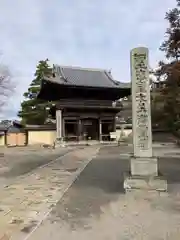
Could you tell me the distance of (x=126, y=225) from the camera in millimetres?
5934

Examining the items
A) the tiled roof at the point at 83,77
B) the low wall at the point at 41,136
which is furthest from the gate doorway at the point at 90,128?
the tiled roof at the point at 83,77

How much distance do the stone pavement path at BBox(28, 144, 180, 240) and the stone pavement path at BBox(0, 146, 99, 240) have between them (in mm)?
247

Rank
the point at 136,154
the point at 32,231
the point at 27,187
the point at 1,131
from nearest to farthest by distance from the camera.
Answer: the point at 32,231, the point at 136,154, the point at 27,187, the point at 1,131

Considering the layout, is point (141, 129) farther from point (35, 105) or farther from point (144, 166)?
point (35, 105)

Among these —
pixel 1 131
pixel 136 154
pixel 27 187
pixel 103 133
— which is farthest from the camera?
pixel 1 131

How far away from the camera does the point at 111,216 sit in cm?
659

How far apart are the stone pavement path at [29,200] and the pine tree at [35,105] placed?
35127 millimetres

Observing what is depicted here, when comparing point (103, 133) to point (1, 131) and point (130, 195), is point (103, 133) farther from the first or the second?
point (130, 195)

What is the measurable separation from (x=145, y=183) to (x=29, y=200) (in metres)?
3.08

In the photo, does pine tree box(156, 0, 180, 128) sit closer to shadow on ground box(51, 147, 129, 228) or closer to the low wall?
shadow on ground box(51, 147, 129, 228)

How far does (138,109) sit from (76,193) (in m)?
2.93

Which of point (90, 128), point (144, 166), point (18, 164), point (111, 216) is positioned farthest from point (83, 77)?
point (111, 216)

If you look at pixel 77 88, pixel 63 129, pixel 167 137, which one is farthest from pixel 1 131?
pixel 167 137

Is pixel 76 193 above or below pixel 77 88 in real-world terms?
below
